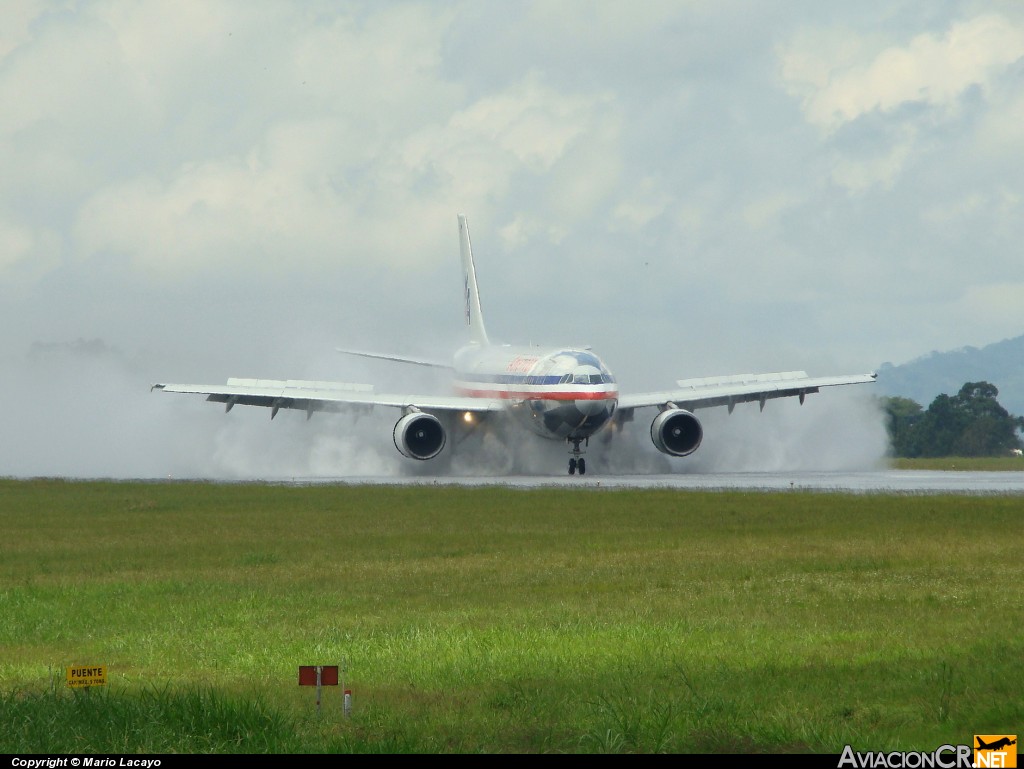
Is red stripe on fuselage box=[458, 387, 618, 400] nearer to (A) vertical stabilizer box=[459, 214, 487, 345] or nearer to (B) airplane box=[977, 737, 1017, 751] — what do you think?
(A) vertical stabilizer box=[459, 214, 487, 345]

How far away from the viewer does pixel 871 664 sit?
14.2m

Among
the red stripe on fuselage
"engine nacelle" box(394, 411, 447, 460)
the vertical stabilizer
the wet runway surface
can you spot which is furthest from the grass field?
the vertical stabilizer

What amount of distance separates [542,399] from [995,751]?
4913 centimetres

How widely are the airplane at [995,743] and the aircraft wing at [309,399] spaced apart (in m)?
51.9

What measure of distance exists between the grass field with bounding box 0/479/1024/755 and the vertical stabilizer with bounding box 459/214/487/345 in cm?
4540

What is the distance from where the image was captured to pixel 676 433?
61.2 metres

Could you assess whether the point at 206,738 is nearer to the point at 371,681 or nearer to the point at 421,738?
the point at 421,738

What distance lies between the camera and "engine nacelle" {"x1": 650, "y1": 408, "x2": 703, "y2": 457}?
A: 6072 centimetres

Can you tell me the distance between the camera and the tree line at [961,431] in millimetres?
129625

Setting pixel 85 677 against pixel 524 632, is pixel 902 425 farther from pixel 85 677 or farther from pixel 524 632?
pixel 85 677

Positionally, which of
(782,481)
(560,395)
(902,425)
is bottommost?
(782,481)

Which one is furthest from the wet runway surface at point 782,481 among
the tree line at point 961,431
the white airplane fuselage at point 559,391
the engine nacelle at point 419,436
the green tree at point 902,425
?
the tree line at point 961,431

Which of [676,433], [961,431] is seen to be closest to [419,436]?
[676,433]

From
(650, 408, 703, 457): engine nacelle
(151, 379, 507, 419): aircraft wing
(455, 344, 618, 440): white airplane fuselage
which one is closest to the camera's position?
(455, 344, 618, 440): white airplane fuselage
